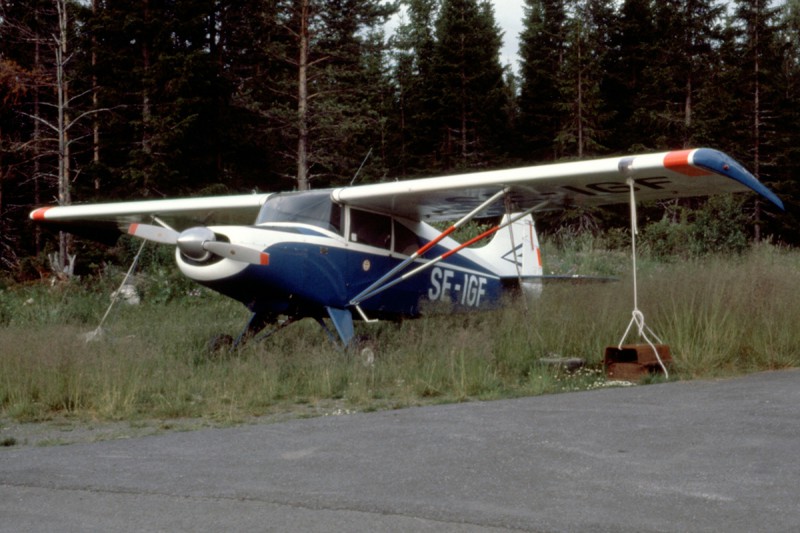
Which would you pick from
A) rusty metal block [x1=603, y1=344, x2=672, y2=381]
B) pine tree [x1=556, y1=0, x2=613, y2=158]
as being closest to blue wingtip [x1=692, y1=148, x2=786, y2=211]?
rusty metal block [x1=603, y1=344, x2=672, y2=381]

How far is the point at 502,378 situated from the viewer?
9055 mm

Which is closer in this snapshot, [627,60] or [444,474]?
[444,474]

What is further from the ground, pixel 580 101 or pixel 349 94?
pixel 580 101

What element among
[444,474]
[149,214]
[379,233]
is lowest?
[444,474]

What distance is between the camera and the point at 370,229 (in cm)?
1195

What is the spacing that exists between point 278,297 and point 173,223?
5417 mm

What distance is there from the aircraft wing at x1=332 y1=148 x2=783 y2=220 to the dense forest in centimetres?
1339

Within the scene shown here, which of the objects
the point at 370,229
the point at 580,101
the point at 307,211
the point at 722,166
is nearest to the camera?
the point at 722,166

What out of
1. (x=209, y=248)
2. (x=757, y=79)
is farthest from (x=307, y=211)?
(x=757, y=79)

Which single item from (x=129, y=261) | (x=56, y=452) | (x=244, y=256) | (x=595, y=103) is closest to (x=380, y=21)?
(x=595, y=103)

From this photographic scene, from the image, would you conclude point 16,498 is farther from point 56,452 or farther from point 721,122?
point 721,122

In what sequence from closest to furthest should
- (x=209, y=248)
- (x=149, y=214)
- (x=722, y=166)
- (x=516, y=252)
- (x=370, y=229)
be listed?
(x=722, y=166)
(x=209, y=248)
(x=370, y=229)
(x=149, y=214)
(x=516, y=252)

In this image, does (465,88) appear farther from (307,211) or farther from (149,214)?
(307,211)

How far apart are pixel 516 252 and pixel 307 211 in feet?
17.0
